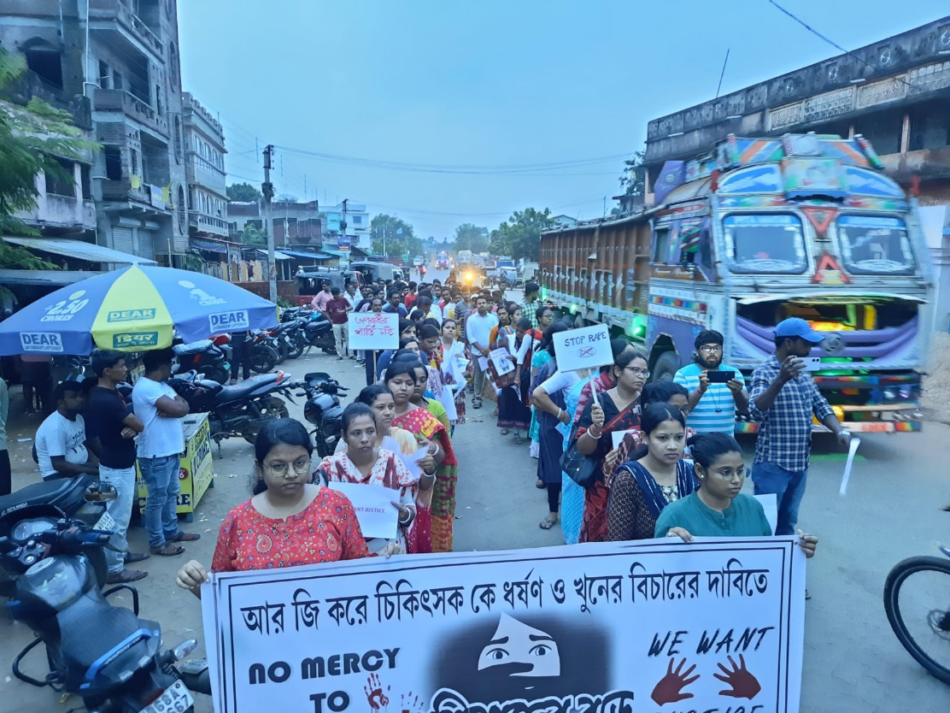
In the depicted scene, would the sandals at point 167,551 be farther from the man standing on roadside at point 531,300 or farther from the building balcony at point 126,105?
the building balcony at point 126,105

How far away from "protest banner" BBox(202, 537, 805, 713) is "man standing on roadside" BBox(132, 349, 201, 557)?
9.64 feet

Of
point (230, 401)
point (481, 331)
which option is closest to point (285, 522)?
point (230, 401)

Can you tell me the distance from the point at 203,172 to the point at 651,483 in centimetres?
3995

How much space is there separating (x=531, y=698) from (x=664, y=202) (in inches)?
A: 333

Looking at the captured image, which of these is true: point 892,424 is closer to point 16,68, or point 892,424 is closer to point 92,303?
point 92,303

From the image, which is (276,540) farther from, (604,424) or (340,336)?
(340,336)

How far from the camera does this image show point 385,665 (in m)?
2.42

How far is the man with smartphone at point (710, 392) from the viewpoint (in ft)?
14.2

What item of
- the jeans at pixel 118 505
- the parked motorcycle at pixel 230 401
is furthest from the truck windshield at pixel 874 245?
the jeans at pixel 118 505

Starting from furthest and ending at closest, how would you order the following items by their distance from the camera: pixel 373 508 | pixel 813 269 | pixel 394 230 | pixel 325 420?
1. pixel 394 230
2. pixel 813 269
3. pixel 325 420
4. pixel 373 508

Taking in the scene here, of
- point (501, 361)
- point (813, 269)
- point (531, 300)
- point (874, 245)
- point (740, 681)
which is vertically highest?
point (874, 245)

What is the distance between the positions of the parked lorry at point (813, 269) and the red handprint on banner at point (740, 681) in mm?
5031

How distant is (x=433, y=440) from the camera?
4.08 m

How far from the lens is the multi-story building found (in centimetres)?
3331
